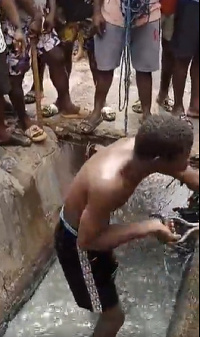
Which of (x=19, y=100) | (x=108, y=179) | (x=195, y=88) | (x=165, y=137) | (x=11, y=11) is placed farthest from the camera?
(x=19, y=100)

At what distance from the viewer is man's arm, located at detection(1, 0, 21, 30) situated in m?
2.59

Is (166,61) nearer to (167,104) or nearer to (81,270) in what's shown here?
(167,104)

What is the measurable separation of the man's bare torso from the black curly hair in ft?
0.43

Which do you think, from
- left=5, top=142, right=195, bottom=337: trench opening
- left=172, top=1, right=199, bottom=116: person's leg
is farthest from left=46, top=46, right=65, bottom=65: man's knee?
left=172, top=1, right=199, bottom=116: person's leg

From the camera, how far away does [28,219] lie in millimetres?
2762

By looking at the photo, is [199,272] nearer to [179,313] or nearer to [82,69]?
[179,313]

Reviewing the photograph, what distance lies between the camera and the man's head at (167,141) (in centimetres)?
149

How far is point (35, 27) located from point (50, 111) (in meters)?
0.36

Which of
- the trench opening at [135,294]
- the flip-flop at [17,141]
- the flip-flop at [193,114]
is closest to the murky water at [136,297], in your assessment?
the trench opening at [135,294]

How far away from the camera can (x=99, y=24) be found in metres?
2.28

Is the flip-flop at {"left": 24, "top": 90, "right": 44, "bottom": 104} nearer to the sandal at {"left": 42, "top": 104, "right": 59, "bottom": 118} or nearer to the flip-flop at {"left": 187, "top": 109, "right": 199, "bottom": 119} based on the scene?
the sandal at {"left": 42, "top": 104, "right": 59, "bottom": 118}

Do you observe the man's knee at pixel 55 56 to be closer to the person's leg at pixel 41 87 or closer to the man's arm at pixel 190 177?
the person's leg at pixel 41 87

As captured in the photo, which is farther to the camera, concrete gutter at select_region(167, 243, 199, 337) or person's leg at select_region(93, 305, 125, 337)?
person's leg at select_region(93, 305, 125, 337)

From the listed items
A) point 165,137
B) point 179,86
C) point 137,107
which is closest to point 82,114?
point 137,107
